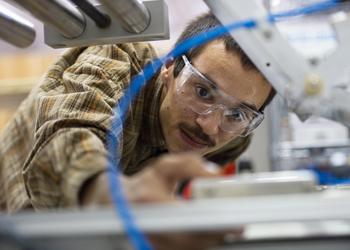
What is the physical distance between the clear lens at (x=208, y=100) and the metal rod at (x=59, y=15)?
35 centimetres

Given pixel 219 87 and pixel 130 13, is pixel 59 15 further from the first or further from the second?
pixel 219 87

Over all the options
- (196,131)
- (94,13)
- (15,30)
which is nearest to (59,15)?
(94,13)

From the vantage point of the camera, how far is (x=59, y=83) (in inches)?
47.1

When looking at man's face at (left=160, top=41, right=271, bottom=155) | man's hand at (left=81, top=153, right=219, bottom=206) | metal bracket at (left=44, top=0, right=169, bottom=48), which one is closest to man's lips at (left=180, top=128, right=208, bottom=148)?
man's face at (left=160, top=41, right=271, bottom=155)

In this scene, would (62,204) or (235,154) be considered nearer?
(62,204)

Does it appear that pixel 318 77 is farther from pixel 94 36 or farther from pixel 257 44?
pixel 94 36

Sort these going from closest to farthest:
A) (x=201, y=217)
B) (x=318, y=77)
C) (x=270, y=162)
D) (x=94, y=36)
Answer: (x=201, y=217)
(x=318, y=77)
(x=94, y=36)
(x=270, y=162)

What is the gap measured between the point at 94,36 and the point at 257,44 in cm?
42

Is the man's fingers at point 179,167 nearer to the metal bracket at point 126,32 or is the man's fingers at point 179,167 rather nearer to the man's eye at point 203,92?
the metal bracket at point 126,32

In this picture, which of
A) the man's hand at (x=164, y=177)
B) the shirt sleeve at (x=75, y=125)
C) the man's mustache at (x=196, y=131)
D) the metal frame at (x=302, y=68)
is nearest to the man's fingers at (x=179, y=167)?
the man's hand at (x=164, y=177)

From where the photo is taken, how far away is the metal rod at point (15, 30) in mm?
964

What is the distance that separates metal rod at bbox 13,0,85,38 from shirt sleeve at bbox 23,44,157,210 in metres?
0.12

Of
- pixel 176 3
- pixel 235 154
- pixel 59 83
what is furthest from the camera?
pixel 176 3

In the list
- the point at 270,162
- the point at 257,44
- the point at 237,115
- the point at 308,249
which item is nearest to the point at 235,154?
the point at 270,162
